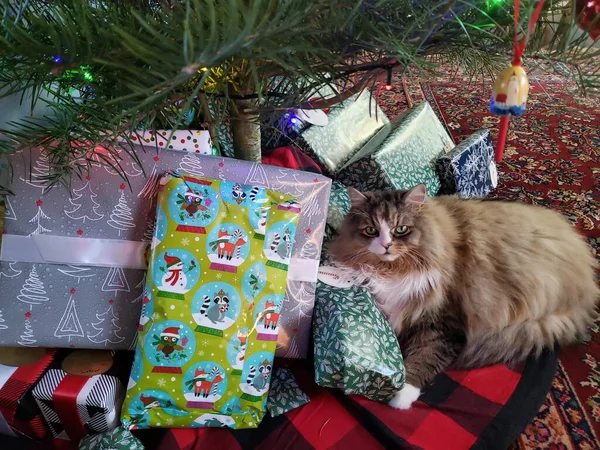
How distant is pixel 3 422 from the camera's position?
927 millimetres

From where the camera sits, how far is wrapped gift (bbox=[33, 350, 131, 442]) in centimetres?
88

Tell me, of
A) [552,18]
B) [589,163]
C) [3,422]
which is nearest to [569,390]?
[552,18]

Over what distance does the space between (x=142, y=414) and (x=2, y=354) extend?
0.34 metres

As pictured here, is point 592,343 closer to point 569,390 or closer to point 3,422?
point 569,390

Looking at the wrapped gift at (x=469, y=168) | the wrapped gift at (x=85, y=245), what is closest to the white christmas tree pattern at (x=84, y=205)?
the wrapped gift at (x=85, y=245)

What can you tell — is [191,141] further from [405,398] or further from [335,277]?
[405,398]

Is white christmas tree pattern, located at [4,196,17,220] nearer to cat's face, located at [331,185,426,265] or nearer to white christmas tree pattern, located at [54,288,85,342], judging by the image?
white christmas tree pattern, located at [54,288,85,342]

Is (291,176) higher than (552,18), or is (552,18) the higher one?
(552,18)

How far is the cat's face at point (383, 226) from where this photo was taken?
1104 mm

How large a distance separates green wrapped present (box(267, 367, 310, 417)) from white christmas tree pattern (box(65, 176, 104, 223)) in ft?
1.75

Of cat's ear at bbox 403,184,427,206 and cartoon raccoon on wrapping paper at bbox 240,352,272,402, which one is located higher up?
cat's ear at bbox 403,184,427,206

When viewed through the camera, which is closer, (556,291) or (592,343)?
(556,291)

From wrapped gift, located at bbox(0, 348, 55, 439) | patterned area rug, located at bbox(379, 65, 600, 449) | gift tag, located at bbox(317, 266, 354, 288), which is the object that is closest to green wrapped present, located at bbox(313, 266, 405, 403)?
gift tag, located at bbox(317, 266, 354, 288)

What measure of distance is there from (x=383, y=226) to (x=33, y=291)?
0.77 meters
